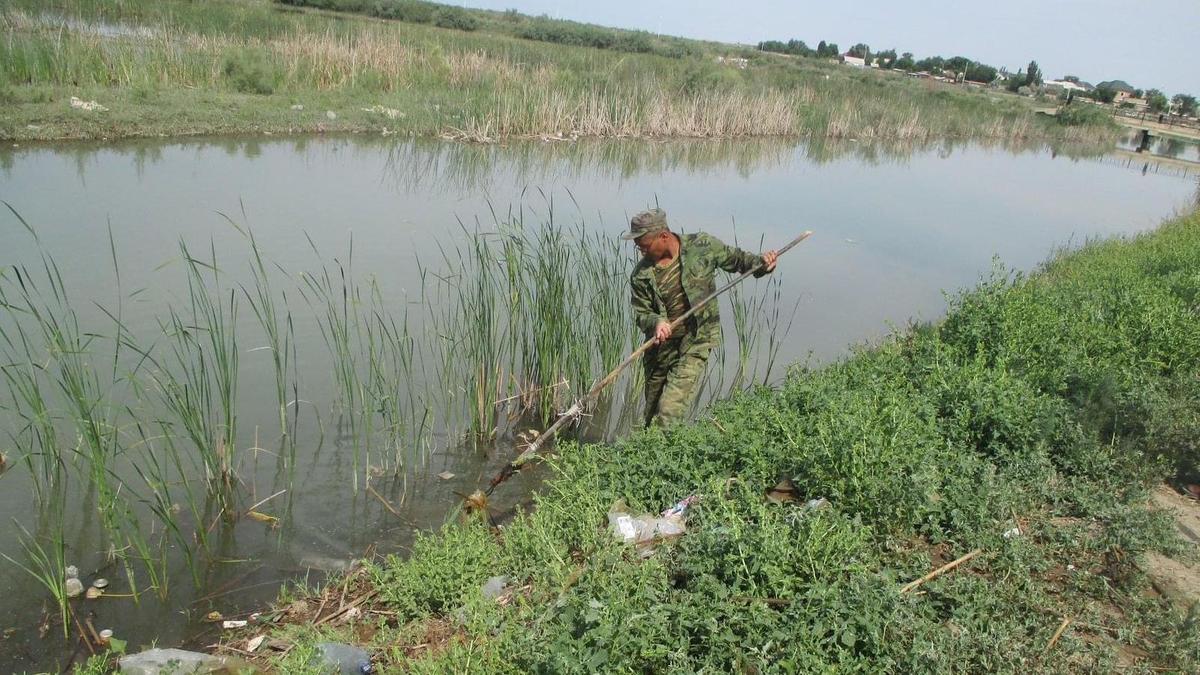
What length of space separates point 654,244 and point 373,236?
4908 millimetres

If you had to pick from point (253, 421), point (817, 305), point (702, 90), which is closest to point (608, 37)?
point (702, 90)

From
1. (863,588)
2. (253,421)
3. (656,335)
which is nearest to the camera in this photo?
(863,588)

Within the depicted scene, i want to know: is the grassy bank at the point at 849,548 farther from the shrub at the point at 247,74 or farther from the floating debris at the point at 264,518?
the shrub at the point at 247,74

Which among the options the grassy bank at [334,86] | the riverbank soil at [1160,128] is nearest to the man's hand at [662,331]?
the grassy bank at [334,86]

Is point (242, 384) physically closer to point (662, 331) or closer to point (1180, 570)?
point (662, 331)


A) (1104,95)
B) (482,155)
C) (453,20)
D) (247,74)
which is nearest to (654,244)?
(482,155)

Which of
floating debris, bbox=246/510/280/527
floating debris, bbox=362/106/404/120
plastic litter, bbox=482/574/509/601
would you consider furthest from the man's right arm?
floating debris, bbox=362/106/404/120

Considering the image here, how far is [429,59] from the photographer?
1770 cm

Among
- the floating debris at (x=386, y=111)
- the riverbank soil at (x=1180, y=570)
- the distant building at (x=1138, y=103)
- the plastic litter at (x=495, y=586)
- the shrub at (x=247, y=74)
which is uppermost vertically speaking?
the distant building at (x=1138, y=103)

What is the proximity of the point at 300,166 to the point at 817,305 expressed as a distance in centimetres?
771

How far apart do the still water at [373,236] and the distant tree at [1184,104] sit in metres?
40.5

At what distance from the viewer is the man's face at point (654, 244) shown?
15.2 ft

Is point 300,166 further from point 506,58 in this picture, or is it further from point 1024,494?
point 1024,494

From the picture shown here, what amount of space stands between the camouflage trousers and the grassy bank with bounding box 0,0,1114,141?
10.2 meters
